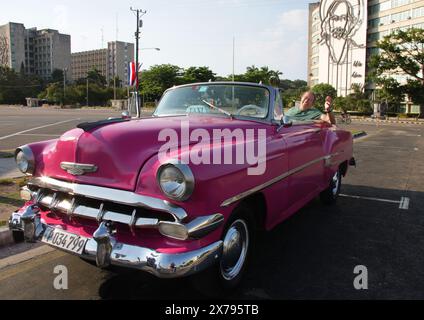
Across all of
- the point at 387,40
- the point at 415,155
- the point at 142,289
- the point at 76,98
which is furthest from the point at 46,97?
the point at 142,289

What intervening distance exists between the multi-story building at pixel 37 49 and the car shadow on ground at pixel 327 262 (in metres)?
133

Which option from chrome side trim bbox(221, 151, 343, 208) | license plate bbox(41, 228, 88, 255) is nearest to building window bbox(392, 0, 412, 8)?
chrome side trim bbox(221, 151, 343, 208)

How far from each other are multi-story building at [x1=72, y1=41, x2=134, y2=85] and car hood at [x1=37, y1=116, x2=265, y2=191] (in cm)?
11304

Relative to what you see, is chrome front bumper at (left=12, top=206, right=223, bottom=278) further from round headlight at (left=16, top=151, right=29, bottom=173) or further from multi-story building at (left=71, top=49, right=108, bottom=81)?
multi-story building at (left=71, top=49, right=108, bottom=81)

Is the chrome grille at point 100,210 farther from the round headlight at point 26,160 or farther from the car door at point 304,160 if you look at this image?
the car door at point 304,160

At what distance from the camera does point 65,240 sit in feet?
9.69

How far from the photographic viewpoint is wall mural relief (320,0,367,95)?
70812 millimetres

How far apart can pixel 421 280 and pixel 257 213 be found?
153cm

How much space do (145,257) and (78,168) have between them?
94 centimetres

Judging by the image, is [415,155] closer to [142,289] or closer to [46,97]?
[142,289]

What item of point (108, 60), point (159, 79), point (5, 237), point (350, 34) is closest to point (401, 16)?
point (350, 34)

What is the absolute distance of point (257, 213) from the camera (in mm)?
3602

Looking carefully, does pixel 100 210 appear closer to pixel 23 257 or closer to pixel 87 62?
pixel 23 257

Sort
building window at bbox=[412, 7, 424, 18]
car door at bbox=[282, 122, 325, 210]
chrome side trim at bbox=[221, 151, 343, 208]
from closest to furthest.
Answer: chrome side trim at bbox=[221, 151, 343, 208] < car door at bbox=[282, 122, 325, 210] < building window at bbox=[412, 7, 424, 18]
